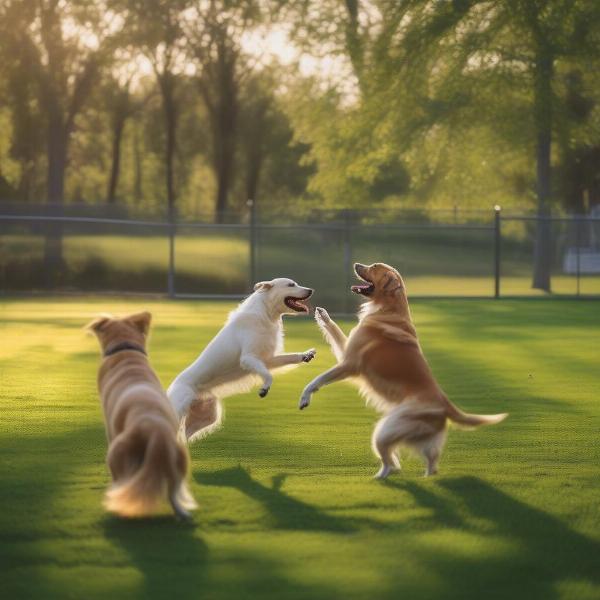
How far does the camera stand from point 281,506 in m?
6.85

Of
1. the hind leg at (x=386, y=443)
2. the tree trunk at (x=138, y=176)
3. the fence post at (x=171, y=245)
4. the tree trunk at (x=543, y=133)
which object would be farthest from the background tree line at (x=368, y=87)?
the tree trunk at (x=138, y=176)

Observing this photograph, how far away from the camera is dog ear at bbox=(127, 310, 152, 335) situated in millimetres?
7160

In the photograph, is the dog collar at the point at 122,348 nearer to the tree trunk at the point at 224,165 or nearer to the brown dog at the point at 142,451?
the brown dog at the point at 142,451

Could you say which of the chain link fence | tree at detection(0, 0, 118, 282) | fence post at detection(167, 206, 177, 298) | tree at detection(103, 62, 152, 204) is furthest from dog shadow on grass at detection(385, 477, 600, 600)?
tree at detection(103, 62, 152, 204)

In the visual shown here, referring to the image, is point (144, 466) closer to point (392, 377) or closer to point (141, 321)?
point (141, 321)

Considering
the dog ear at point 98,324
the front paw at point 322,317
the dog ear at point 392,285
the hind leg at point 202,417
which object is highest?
the dog ear at point 392,285

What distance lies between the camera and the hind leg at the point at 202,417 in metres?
8.91

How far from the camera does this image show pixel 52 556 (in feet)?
18.8

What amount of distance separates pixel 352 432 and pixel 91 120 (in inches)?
2463

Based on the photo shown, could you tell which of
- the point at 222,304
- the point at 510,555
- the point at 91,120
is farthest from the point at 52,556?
the point at 91,120

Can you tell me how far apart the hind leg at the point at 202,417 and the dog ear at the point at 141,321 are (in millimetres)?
1793

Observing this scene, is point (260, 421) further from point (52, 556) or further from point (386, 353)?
point (52, 556)

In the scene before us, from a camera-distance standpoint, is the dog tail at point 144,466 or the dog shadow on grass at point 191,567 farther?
the dog tail at point 144,466

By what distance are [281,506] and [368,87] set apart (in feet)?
93.5
